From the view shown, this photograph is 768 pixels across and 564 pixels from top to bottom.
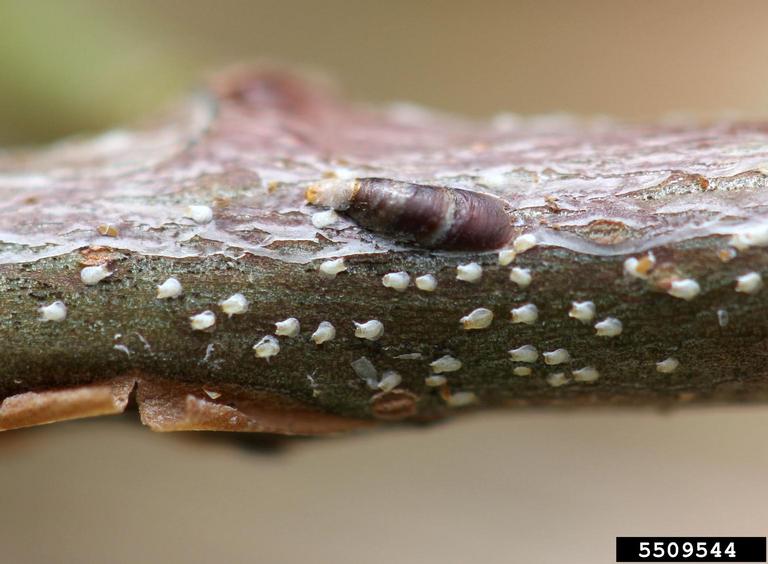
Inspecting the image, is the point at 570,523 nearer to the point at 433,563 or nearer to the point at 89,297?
the point at 433,563

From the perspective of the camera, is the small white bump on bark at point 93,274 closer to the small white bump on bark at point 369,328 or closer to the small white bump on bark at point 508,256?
the small white bump on bark at point 369,328

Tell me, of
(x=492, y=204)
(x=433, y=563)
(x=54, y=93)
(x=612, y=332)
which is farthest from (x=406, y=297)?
(x=54, y=93)

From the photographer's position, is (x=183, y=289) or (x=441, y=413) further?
(x=441, y=413)

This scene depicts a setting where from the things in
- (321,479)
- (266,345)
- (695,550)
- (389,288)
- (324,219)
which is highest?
(324,219)

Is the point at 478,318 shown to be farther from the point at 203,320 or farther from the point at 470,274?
the point at 203,320

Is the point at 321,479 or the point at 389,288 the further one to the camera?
the point at 321,479

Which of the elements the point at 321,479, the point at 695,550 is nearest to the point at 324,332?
the point at 695,550

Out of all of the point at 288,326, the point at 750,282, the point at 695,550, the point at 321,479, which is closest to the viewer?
the point at 750,282

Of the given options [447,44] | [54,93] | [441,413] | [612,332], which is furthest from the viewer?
[447,44]

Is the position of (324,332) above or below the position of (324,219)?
below
